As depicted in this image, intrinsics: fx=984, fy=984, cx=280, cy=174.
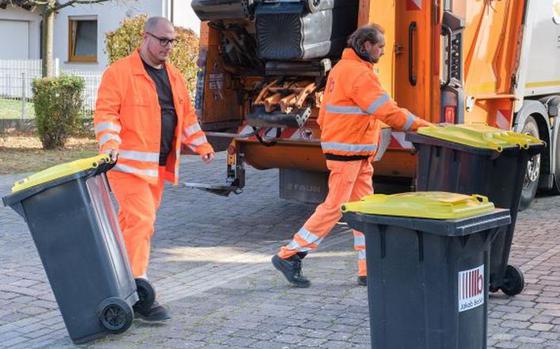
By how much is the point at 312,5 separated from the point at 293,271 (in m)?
2.09

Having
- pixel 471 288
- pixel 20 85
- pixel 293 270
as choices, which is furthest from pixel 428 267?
pixel 20 85

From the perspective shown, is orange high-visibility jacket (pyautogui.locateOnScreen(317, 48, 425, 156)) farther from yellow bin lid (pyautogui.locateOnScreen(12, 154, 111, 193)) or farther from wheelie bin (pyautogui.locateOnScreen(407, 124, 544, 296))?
yellow bin lid (pyautogui.locateOnScreen(12, 154, 111, 193))

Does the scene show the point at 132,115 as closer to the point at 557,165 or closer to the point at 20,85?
the point at 557,165

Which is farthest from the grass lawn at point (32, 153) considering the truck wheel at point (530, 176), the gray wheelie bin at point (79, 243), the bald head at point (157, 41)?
the gray wheelie bin at point (79, 243)

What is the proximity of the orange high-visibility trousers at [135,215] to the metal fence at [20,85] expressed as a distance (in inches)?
458

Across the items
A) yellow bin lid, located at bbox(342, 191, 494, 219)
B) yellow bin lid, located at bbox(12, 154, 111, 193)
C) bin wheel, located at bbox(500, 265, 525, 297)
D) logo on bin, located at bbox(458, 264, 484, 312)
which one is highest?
→ yellow bin lid, located at bbox(12, 154, 111, 193)

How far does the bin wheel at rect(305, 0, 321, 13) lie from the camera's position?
718 centimetres

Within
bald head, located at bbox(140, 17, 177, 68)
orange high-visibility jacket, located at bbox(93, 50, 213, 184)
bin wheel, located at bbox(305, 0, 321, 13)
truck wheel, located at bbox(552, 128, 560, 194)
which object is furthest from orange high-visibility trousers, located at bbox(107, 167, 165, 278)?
truck wheel, located at bbox(552, 128, 560, 194)

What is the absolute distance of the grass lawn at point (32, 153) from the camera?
12078 millimetres

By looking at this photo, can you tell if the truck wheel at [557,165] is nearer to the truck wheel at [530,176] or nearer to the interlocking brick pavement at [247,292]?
the truck wheel at [530,176]

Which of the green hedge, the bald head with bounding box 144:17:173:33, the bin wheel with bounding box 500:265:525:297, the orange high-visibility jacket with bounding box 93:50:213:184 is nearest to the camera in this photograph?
the orange high-visibility jacket with bounding box 93:50:213:184

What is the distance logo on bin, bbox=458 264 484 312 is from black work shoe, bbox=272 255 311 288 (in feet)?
7.17

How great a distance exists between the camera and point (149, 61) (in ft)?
18.4

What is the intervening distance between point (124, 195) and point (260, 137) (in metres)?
2.70
